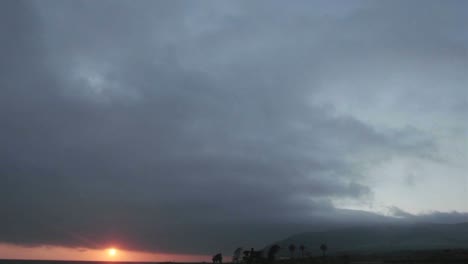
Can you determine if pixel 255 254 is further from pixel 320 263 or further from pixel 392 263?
pixel 392 263

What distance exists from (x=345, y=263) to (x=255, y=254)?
32.7m

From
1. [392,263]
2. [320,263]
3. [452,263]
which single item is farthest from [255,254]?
[452,263]

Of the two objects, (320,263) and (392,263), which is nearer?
(392,263)

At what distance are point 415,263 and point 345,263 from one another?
27391 mm

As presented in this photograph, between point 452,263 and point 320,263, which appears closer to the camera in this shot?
point 452,263

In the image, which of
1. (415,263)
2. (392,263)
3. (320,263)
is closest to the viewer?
(415,263)

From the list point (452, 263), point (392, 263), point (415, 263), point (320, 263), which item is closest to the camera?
point (452, 263)

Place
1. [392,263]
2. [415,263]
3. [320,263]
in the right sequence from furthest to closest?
[320,263] < [392,263] < [415,263]

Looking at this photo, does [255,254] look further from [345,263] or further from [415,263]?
[415,263]

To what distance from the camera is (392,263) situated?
165125mm

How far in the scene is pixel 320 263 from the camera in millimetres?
183875

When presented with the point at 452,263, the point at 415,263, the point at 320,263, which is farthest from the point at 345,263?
the point at 452,263

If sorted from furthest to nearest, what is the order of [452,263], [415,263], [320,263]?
[320,263]
[415,263]
[452,263]

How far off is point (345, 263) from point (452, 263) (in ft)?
134
